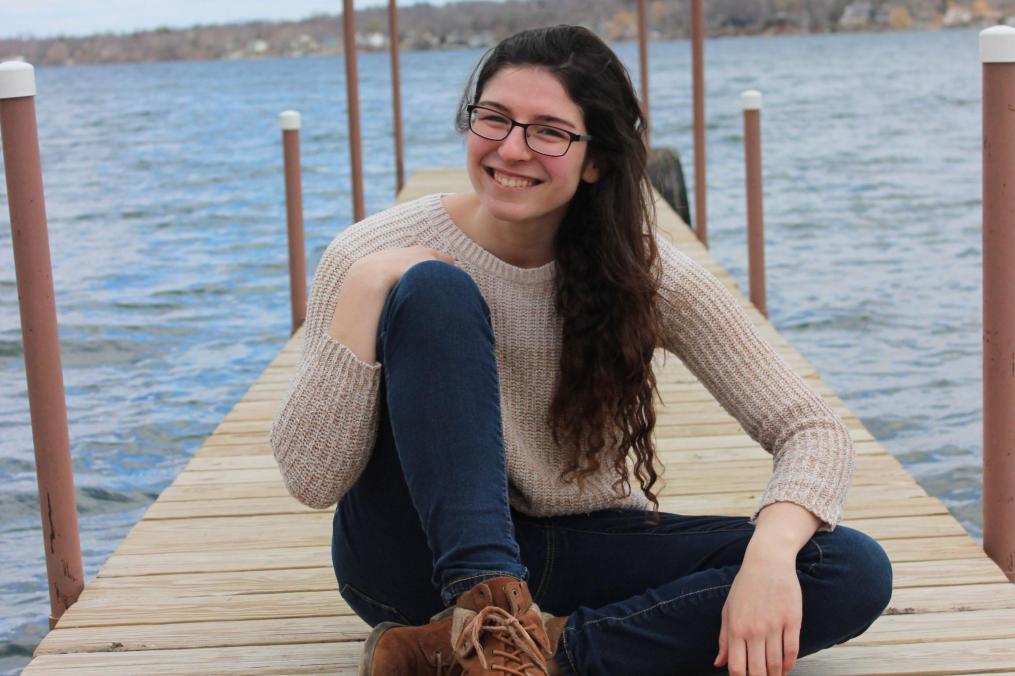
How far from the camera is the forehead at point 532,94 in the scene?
64.2 inches

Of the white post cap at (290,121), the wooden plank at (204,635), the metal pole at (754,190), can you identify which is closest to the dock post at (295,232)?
the white post cap at (290,121)

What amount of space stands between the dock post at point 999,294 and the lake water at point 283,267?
6.33ft

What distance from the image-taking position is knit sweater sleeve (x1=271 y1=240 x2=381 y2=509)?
156cm

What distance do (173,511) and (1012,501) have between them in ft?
4.83

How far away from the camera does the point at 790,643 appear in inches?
59.4

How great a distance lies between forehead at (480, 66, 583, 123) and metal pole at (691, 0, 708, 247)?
4368 millimetres

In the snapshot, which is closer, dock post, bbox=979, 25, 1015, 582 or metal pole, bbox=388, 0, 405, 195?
dock post, bbox=979, 25, 1015, 582

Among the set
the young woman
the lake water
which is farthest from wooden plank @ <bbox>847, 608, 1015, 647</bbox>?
the lake water

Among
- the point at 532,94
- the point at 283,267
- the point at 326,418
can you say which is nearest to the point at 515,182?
the point at 532,94

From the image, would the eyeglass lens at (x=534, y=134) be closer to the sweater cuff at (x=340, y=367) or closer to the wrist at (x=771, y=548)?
the sweater cuff at (x=340, y=367)

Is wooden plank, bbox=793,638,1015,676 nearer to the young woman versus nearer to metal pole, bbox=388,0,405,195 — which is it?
the young woman

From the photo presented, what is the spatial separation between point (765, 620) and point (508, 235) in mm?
576

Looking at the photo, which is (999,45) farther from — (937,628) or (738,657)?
(738,657)

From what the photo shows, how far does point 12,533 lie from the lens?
384 cm
